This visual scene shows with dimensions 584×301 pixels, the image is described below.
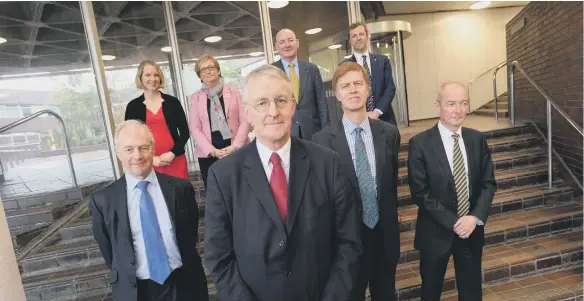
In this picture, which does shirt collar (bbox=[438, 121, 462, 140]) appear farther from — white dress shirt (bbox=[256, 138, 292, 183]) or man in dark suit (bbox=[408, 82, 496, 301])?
white dress shirt (bbox=[256, 138, 292, 183])

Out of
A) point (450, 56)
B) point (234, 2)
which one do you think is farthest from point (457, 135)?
point (450, 56)

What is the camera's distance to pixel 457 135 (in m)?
1.99

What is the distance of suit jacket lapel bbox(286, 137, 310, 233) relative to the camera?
112 cm

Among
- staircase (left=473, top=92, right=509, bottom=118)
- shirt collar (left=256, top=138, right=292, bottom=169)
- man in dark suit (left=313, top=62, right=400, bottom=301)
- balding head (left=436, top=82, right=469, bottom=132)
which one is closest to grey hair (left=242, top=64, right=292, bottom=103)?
shirt collar (left=256, top=138, right=292, bottom=169)

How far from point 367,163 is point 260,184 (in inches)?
34.1

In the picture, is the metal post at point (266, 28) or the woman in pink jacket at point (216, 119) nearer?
the woman in pink jacket at point (216, 119)

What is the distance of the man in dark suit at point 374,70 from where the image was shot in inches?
109

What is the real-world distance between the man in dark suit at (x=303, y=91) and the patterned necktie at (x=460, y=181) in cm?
94

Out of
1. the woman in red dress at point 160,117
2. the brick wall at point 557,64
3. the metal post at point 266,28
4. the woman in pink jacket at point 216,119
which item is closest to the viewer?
the woman in red dress at point 160,117

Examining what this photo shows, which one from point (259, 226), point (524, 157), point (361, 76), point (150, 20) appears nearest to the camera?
point (259, 226)

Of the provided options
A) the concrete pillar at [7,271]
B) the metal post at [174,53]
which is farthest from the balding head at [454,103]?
the metal post at [174,53]

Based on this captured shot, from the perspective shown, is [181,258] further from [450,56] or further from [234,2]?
[450,56]

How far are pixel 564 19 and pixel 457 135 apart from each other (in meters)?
3.42

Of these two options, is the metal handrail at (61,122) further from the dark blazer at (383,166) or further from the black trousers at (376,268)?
the black trousers at (376,268)
